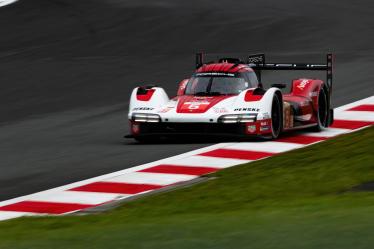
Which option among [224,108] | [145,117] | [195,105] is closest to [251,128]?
[224,108]

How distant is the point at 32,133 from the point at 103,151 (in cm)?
249

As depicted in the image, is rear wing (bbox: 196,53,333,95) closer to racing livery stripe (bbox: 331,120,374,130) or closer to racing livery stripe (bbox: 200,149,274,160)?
racing livery stripe (bbox: 331,120,374,130)

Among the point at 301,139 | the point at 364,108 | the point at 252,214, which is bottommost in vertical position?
the point at 364,108

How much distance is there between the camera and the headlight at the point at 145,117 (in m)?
16.2

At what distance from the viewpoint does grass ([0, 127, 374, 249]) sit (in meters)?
8.20

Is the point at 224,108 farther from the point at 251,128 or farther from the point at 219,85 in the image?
the point at 219,85

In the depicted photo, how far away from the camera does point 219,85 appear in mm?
16734

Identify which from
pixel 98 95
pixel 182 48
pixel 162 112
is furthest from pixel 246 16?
pixel 162 112

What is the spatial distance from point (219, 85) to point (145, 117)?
3.91 ft

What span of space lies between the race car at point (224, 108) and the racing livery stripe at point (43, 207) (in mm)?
4136


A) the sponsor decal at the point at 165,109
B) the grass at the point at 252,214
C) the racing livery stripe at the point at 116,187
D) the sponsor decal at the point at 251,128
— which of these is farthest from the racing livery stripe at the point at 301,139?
the racing livery stripe at the point at 116,187

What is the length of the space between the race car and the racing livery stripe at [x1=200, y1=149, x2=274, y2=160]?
60 cm

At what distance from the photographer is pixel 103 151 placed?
1591 centimetres

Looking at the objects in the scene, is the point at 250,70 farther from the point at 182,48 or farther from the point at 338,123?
the point at 182,48
